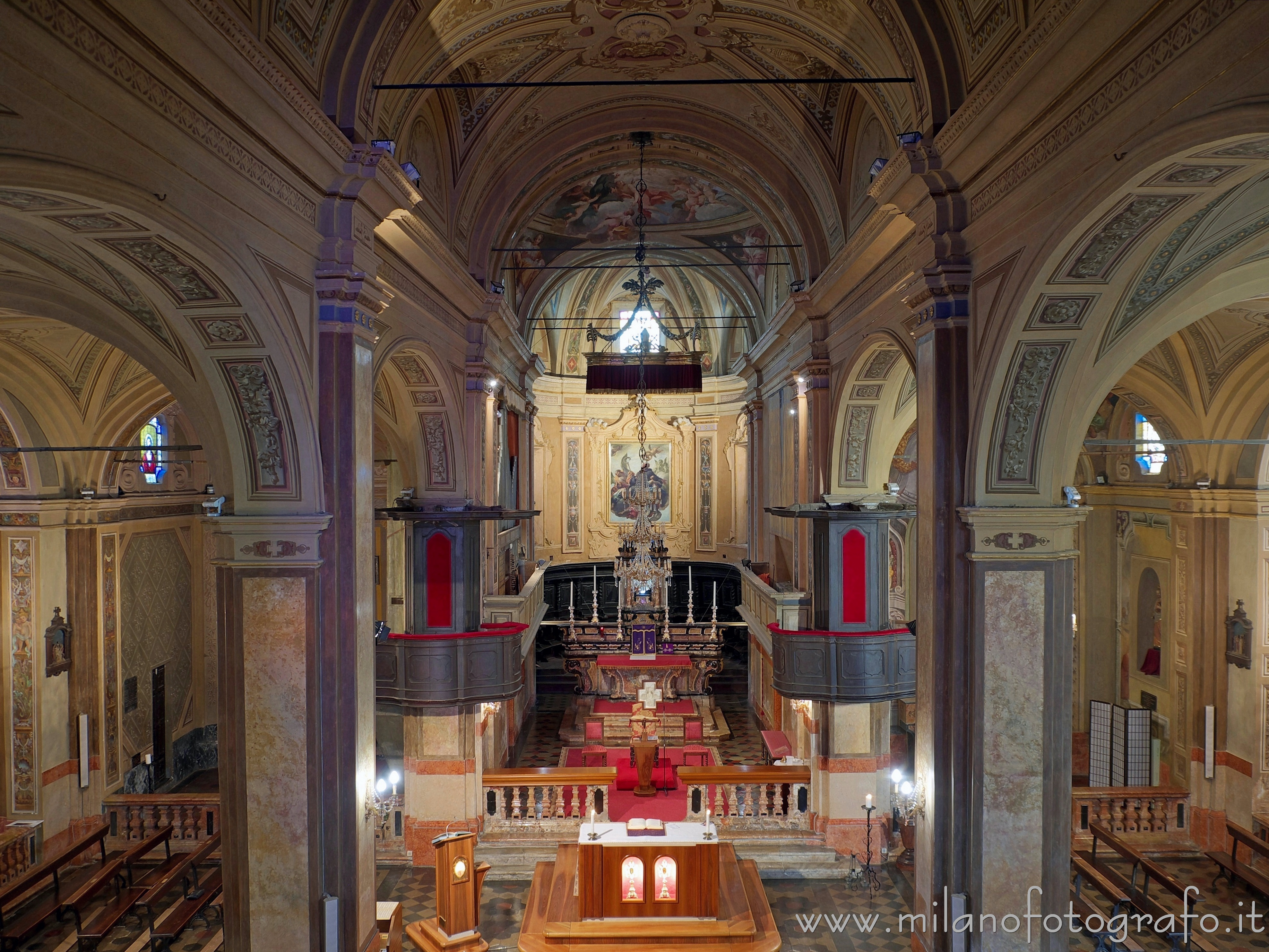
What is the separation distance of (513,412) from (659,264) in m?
4.46

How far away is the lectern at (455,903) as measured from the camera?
9266mm

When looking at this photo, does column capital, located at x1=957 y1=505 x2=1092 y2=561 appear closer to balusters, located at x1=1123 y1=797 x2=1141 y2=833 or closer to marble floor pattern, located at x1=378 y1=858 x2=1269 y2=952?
marble floor pattern, located at x1=378 y1=858 x2=1269 y2=952

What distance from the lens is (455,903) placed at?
9.38m

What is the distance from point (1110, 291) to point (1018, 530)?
1.89m

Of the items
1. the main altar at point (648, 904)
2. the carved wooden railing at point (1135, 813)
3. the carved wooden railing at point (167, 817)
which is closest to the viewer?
the main altar at point (648, 904)

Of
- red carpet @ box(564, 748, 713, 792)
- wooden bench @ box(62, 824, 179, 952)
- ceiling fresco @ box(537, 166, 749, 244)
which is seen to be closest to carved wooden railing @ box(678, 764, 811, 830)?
red carpet @ box(564, 748, 713, 792)

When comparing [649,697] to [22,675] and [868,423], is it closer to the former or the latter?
[868,423]

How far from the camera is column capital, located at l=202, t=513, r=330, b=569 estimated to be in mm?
6723

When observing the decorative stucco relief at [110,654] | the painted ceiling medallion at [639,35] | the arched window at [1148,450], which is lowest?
the decorative stucco relief at [110,654]

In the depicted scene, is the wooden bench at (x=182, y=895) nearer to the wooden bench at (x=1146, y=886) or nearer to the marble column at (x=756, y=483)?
the wooden bench at (x=1146, y=886)

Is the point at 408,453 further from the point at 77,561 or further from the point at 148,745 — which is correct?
the point at 148,745

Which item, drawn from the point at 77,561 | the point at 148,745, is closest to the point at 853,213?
the point at 77,561

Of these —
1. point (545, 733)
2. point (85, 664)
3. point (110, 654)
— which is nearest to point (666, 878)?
point (545, 733)

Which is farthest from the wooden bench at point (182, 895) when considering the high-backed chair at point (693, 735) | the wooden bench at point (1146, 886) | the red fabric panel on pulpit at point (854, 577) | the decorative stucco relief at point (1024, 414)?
the wooden bench at point (1146, 886)
